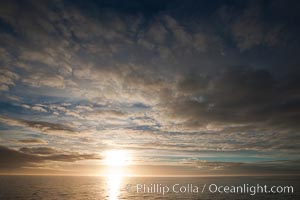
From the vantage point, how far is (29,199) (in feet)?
273

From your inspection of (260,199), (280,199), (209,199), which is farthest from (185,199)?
(280,199)

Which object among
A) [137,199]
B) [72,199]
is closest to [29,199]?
[72,199]

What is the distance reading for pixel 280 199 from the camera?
79.9m

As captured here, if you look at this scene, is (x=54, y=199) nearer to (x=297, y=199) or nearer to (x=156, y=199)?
(x=156, y=199)

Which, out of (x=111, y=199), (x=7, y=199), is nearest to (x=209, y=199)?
(x=111, y=199)

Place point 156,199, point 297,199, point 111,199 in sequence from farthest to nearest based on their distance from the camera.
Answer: point 111,199 → point 156,199 → point 297,199

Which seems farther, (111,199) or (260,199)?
(111,199)

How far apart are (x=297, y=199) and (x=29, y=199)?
10896 centimetres

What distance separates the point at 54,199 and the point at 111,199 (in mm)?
23825

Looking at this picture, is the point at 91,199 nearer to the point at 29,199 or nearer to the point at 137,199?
the point at 137,199

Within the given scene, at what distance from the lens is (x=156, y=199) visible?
84.2 m

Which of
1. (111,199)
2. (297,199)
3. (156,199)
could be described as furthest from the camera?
(111,199)

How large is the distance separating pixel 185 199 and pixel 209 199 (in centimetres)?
1041

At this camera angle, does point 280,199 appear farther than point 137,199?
No
